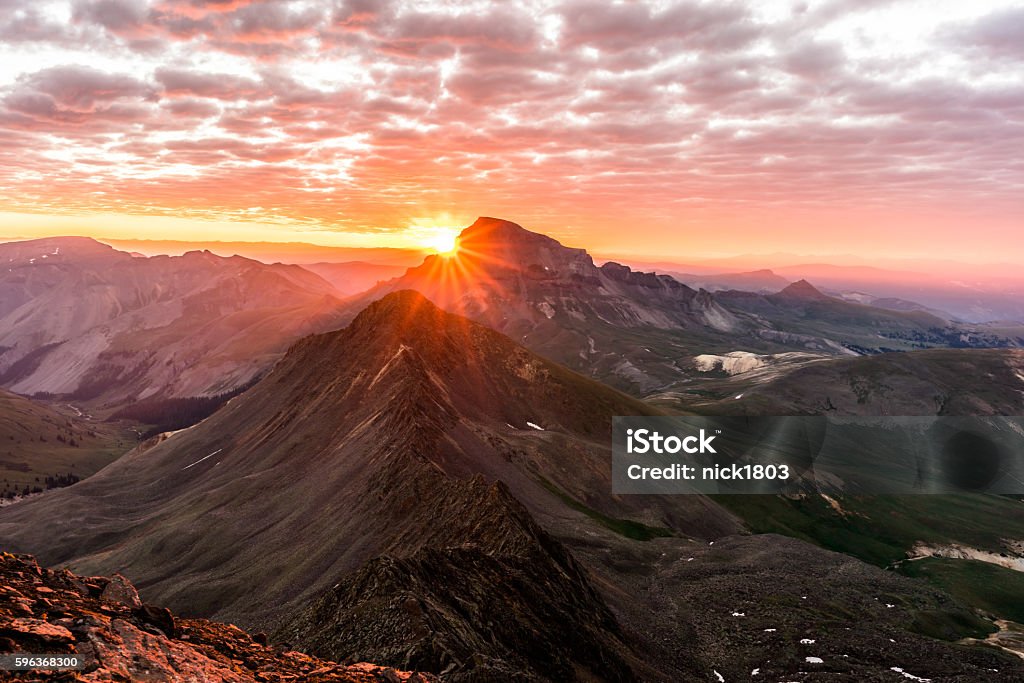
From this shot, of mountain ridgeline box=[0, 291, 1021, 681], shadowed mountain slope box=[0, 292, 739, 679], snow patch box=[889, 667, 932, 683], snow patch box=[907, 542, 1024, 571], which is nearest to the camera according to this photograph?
mountain ridgeline box=[0, 291, 1021, 681]

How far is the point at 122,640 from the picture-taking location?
88.6 ft

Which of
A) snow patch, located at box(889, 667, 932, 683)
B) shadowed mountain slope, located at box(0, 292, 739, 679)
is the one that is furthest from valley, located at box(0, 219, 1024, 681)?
snow patch, located at box(889, 667, 932, 683)

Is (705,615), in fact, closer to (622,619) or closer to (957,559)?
(622,619)

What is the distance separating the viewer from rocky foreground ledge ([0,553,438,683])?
23719 mm

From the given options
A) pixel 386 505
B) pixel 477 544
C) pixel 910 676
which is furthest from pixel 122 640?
pixel 910 676

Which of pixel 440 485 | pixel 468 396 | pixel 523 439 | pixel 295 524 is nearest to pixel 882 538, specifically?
pixel 523 439

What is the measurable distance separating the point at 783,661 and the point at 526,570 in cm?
3581

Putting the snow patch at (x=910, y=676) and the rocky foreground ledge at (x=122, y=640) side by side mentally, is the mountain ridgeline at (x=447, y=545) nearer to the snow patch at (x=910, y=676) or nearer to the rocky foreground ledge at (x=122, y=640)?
the snow patch at (x=910, y=676)

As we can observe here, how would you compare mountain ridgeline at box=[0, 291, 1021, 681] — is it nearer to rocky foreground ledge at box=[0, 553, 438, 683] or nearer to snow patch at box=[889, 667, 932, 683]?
snow patch at box=[889, 667, 932, 683]

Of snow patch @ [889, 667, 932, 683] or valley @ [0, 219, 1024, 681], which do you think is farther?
snow patch @ [889, 667, 932, 683]

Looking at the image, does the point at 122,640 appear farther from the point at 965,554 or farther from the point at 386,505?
the point at 965,554

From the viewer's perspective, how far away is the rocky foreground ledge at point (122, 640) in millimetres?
23719

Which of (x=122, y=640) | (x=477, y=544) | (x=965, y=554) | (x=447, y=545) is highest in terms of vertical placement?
(x=122, y=640)

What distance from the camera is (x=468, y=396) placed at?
168250mm
